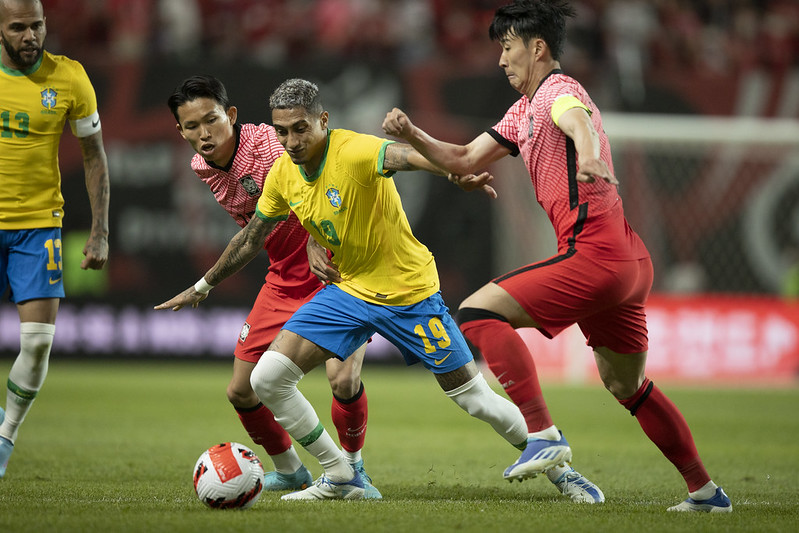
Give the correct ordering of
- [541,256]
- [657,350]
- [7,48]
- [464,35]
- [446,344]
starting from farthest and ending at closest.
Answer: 1. [464,35]
2. [541,256]
3. [657,350]
4. [7,48]
5. [446,344]

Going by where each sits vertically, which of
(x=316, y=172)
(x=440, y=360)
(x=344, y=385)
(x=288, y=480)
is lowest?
(x=288, y=480)

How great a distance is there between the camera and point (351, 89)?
14680 mm

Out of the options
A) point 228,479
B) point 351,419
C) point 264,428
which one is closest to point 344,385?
point 351,419

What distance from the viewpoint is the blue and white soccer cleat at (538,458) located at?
4625mm

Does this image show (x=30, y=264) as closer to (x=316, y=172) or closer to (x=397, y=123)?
(x=316, y=172)

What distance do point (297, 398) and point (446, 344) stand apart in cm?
82

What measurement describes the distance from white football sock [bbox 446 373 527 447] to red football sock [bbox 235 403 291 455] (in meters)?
A: 1.18

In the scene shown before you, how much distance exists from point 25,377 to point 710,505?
12.6 ft

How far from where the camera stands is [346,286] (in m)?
5.44

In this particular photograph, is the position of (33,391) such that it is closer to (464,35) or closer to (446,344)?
(446,344)

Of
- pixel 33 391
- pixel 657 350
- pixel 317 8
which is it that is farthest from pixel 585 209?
pixel 317 8

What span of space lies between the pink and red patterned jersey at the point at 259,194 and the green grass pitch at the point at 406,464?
127 centimetres

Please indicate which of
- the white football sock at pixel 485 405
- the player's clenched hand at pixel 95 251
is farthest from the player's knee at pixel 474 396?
the player's clenched hand at pixel 95 251

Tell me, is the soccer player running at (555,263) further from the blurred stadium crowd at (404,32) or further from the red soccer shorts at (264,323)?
the blurred stadium crowd at (404,32)
